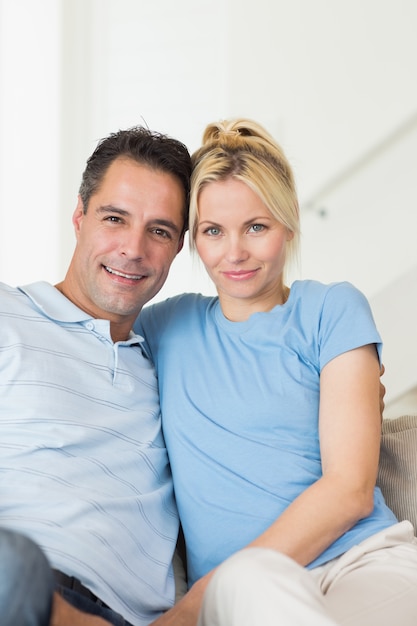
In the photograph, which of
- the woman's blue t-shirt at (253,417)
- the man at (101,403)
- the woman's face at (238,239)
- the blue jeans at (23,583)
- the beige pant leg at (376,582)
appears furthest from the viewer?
the woman's face at (238,239)

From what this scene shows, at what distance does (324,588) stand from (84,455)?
471 millimetres

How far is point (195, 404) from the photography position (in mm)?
1665

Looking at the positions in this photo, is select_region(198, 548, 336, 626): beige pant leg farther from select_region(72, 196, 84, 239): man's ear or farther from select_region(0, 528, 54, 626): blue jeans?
select_region(72, 196, 84, 239): man's ear

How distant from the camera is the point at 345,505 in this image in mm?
1444

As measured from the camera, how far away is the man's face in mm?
1773

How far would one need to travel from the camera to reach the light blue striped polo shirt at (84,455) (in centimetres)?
142

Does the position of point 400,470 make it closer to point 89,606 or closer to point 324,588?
point 324,588

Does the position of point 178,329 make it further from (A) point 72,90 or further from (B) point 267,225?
(A) point 72,90

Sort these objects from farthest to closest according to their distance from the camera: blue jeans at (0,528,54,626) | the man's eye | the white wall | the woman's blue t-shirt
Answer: the white wall
the man's eye
the woman's blue t-shirt
blue jeans at (0,528,54,626)

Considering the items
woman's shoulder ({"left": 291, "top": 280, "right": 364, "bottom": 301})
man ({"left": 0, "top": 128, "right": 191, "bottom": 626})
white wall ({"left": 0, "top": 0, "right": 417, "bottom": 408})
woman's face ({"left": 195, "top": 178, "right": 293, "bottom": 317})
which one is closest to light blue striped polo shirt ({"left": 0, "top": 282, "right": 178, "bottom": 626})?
man ({"left": 0, "top": 128, "right": 191, "bottom": 626})

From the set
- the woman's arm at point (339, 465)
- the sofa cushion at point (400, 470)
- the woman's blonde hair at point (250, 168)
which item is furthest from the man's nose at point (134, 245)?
the sofa cushion at point (400, 470)

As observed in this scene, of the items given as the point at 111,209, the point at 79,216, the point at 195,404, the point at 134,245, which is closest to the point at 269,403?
the point at 195,404

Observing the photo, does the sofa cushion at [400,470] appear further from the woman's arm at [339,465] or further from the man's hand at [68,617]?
the man's hand at [68,617]

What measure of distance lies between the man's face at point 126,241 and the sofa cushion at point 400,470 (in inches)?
23.1
